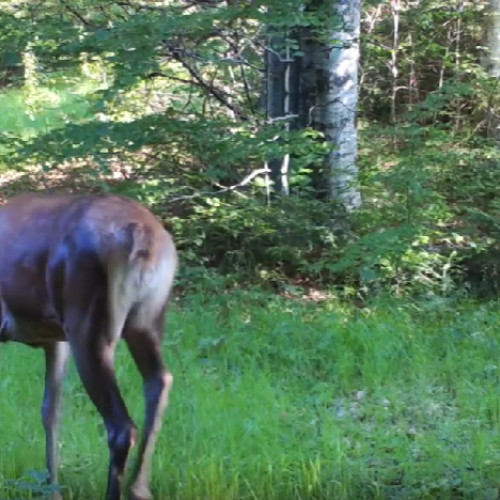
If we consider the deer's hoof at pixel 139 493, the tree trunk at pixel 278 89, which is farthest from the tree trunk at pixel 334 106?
the deer's hoof at pixel 139 493

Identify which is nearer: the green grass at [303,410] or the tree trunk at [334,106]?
the green grass at [303,410]

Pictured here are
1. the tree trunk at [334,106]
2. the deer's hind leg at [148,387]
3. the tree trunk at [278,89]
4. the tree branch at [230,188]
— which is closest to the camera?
the deer's hind leg at [148,387]

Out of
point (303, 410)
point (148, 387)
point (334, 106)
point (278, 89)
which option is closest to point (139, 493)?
point (148, 387)

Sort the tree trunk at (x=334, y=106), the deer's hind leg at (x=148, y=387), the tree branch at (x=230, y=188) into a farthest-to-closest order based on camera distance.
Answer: the tree trunk at (x=334, y=106) → the tree branch at (x=230, y=188) → the deer's hind leg at (x=148, y=387)

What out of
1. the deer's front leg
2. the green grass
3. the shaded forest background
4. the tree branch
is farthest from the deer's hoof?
the tree branch

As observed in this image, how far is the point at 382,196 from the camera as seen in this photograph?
9.21m

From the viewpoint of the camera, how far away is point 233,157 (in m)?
8.21

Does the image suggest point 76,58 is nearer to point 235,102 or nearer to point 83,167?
point 83,167

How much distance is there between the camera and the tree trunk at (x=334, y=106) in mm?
9555

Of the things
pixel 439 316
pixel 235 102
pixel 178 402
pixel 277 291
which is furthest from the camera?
pixel 235 102

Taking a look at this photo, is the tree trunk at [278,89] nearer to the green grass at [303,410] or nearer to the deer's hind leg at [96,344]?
the green grass at [303,410]

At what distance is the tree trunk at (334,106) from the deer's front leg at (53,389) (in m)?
5.22

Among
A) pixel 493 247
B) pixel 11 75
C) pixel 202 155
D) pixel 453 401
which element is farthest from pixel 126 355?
pixel 11 75

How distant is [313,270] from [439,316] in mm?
1418
